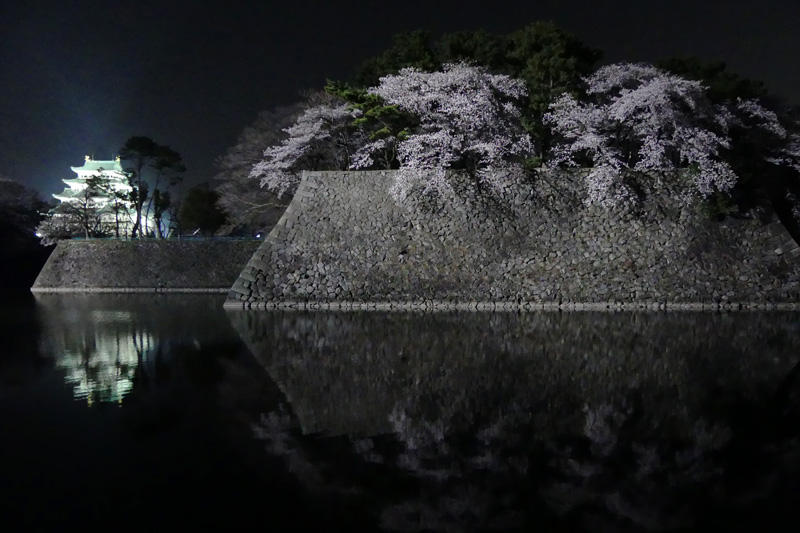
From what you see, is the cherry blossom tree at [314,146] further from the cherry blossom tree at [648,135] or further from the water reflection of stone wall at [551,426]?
the water reflection of stone wall at [551,426]

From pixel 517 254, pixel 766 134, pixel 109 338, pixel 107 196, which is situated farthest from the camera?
pixel 107 196

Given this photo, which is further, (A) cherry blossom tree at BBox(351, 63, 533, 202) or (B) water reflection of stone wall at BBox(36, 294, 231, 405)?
(A) cherry blossom tree at BBox(351, 63, 533, 202)

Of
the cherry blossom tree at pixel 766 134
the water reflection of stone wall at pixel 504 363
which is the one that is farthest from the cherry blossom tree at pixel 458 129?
the cherry blossom tree at pixel 766 134

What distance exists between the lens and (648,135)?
16.1 m

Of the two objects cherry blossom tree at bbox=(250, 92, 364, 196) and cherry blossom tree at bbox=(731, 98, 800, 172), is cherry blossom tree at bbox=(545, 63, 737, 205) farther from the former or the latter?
cherry blossom tree at bbox=(250, 92, 364, 196)

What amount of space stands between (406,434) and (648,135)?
13.9m

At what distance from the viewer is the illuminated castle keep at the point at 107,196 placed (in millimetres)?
29719

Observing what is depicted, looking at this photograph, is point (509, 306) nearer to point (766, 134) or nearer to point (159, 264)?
point (766, 134)

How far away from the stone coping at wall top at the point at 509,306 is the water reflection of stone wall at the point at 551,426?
14.8ft

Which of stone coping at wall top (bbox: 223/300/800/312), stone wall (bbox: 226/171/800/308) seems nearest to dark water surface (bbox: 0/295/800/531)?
stone coping at wall top (bbox: 223/300/800/312)

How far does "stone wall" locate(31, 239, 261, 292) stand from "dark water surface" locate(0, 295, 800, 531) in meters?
15.7

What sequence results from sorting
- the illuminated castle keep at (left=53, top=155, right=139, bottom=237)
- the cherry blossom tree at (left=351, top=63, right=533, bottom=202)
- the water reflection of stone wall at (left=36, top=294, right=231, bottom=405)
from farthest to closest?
the illuminated castle keep at (left=53, top=155, right=139, bottom=237)
the cherry blossom tree at (left=351, top=63, right=533, bottom=202)
the water reflection of stone wall at (left=36, top=294, right=231, bottom=405)

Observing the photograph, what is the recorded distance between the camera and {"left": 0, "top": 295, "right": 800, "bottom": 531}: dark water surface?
3.46 meters

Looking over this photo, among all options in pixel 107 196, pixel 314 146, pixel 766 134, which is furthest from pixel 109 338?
pixel 107 196
